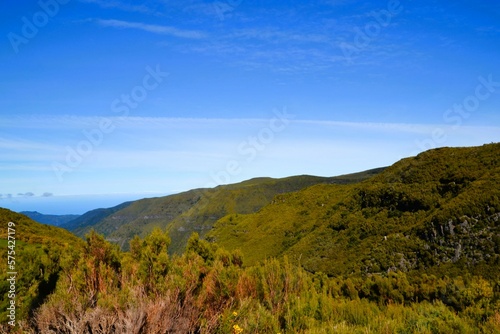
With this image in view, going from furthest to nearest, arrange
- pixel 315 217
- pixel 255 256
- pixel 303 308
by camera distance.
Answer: pixel 315 217 → pixel 255 256 → pixel 303 308

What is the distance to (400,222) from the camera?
79.6 metres

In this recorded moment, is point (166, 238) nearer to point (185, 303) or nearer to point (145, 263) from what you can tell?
point (145, 263)

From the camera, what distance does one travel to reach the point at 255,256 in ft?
325

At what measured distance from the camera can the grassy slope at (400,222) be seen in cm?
5706

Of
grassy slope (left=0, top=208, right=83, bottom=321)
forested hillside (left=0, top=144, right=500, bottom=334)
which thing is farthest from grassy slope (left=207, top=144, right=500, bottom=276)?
grassy slope (left=0, top=208, right=83, bottom=321)

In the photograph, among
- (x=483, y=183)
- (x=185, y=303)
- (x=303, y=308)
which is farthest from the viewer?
(x=483, y=183)

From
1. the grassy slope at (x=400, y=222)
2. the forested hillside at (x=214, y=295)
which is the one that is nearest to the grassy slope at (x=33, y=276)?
the forested hillside at (x=214, y=295)

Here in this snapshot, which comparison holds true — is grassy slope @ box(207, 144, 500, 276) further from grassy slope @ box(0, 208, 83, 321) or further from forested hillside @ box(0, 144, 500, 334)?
grassy slope @ box(0, 208, 83, 321)

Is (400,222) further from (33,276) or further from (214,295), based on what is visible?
(33,276)

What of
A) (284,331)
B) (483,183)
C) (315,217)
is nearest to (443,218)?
(483,183)

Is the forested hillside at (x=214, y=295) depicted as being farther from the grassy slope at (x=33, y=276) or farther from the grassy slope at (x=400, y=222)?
the grassy slope at (x=400, y=222)

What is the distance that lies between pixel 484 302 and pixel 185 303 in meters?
7.86

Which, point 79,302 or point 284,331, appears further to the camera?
point 284,331

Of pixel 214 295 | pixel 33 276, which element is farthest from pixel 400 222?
pixel 33 276
